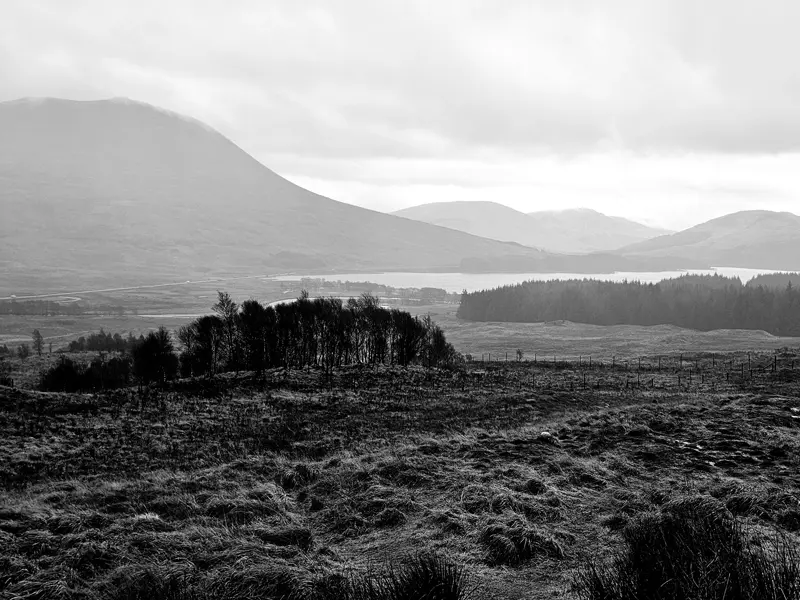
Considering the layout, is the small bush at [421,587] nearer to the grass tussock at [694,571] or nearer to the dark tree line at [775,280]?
the grass tussock at [694,571]

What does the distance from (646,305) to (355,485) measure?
142010 millimetres

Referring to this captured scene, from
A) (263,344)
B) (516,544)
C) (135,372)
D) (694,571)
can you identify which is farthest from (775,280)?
(694,571)

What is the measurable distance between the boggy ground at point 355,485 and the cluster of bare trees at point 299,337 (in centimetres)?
2649

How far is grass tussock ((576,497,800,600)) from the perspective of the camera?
15.2 ft

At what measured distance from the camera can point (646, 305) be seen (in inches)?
5448

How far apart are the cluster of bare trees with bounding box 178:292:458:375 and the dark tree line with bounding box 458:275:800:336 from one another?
91350 mm

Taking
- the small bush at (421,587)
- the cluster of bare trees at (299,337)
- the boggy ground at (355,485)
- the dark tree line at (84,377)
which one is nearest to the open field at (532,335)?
the cluster of bare trees at (299,337)

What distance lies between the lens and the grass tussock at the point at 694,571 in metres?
4.63

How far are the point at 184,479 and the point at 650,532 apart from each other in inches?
449

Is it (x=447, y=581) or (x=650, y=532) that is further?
(x=650, y=532)

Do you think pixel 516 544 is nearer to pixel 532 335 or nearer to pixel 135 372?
pixel 135 372

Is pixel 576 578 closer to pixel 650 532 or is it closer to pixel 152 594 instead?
pixel 650 532

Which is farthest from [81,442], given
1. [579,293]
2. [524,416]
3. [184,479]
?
[579,293]

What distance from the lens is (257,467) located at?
592 inches
